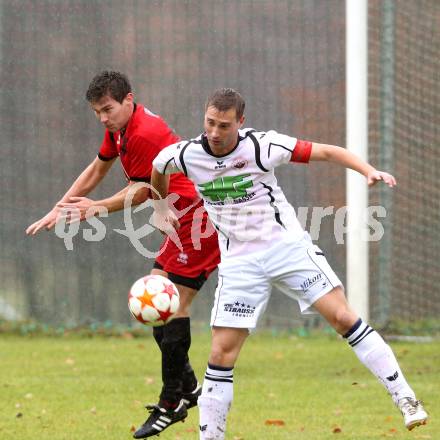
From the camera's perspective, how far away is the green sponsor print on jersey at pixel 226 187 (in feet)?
18.8

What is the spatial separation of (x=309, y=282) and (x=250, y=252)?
1.10 ft

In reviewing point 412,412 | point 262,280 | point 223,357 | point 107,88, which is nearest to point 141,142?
point 107,88

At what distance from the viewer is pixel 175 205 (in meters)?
6.65

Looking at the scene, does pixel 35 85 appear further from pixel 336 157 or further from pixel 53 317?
pixel 336 157

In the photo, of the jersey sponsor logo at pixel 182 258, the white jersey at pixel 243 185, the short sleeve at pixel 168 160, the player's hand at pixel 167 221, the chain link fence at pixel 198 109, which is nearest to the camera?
the white jersey at pixel 243 185

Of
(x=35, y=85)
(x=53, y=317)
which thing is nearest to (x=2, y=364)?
(x=53, y=317)

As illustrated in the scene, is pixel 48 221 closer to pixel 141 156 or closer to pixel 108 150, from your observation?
pixel 141 156

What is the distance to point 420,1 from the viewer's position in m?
11.1

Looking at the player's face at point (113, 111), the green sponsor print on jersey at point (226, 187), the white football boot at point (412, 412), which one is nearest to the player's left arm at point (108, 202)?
the player's face at point (113, 111)

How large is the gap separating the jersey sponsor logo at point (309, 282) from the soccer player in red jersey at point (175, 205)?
3.22 feet

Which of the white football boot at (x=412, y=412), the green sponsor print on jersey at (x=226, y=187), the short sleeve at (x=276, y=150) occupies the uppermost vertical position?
the short sleeve at (x=276, y=150)

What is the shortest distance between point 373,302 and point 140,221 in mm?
2429

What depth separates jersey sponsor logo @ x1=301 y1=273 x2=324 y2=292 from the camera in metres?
5.72

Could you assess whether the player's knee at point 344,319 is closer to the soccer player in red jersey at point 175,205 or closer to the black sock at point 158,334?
the soccer player in red jersey at point 175,205
